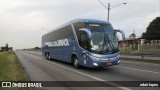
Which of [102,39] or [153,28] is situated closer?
[102,39]

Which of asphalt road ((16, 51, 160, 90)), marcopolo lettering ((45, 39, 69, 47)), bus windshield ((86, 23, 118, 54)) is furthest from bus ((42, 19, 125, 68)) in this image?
marcopolo lettering ((45, 39, 69, 47))

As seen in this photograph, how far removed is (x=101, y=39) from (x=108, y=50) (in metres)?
0.79

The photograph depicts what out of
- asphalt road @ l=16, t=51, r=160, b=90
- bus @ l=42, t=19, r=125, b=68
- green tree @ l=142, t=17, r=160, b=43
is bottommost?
asphalt road @ l=16, t=51, r=160, b=90

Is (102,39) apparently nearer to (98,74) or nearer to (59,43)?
(98,74)

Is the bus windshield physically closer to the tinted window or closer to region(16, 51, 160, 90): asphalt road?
region(16, 51, 160, 90): asphalt road

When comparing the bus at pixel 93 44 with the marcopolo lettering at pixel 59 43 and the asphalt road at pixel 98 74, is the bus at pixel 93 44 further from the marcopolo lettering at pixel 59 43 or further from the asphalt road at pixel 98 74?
the marcopolo lettering at pixel 59 43

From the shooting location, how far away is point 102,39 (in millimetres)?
15586

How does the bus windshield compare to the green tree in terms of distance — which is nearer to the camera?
the bus windshield

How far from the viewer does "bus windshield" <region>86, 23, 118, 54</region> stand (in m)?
15.3

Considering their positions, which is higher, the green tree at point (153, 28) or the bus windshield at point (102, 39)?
the green tree at point (153, 28)

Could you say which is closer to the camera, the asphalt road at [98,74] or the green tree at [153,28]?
the asphalt road at [98,74]

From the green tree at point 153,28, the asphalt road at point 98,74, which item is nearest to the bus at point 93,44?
the asphalt road at point 98,74

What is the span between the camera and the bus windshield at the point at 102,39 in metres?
15.3

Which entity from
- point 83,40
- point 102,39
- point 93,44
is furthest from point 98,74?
point 83,40
